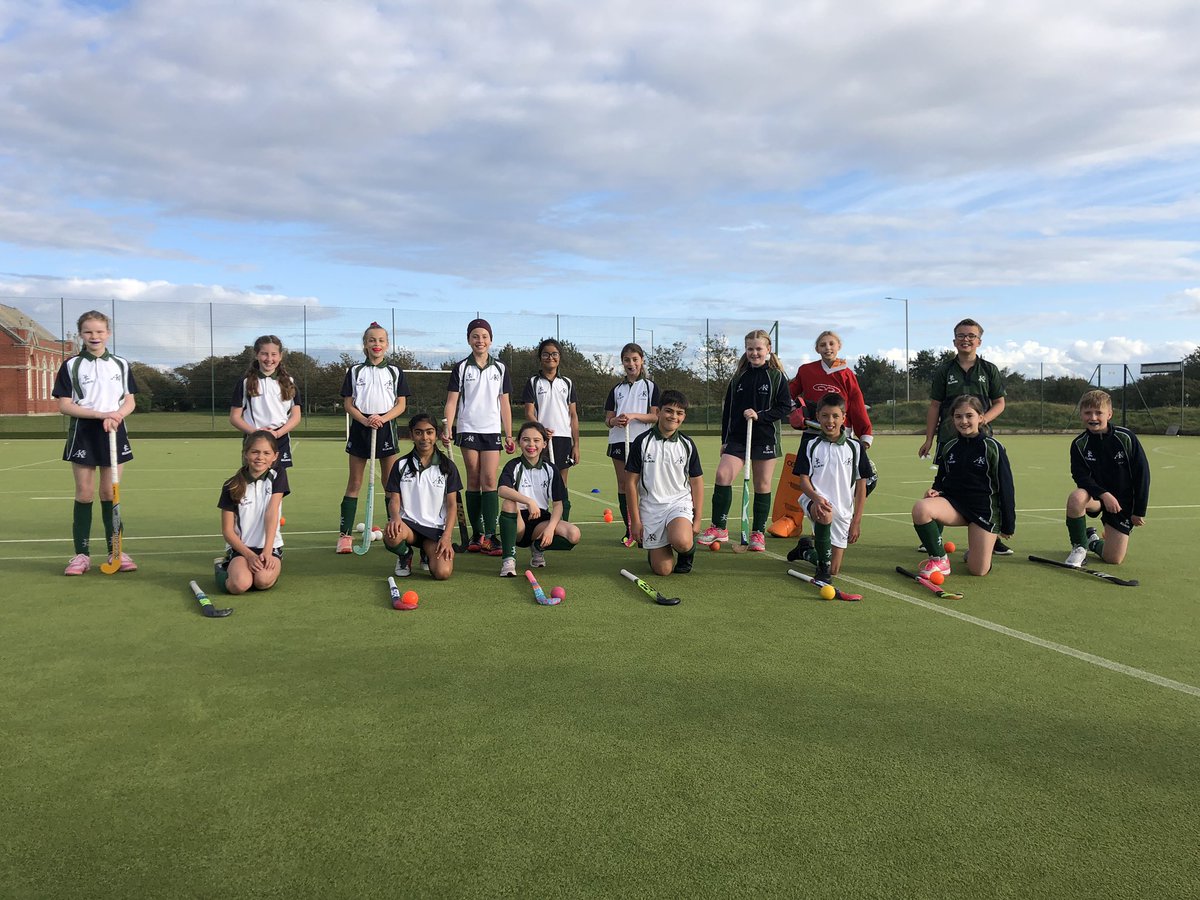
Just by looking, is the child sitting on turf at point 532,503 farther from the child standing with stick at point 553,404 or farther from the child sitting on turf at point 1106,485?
the child sitting on turf at point 1106,485

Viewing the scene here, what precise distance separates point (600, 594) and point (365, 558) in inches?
91.1

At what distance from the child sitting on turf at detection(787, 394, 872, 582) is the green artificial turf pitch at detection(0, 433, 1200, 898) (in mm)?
545

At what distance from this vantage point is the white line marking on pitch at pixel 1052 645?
376cm

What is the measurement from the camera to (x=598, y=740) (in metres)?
3.07

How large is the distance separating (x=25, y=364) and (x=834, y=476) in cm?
3883

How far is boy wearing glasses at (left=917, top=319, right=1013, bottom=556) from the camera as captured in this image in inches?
273

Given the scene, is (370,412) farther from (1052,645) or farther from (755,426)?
(1052,645)

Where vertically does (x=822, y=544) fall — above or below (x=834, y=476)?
below

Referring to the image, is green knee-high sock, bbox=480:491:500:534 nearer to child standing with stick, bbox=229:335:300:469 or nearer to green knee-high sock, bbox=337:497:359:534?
green knee-high sock, bbox=337:497:359:534

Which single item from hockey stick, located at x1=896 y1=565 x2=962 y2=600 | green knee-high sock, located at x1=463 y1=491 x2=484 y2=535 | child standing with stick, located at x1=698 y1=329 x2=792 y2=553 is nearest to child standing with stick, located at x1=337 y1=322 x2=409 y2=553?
green knee-high sock, located at x1=463 y1=491 x2=484 y2=535

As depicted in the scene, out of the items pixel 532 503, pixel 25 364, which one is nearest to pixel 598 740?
pixel 532 503

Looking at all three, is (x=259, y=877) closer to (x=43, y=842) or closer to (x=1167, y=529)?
(x=43, y=842)

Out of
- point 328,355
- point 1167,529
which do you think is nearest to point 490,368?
point 1167,529

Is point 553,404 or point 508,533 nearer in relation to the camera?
point 508,533
